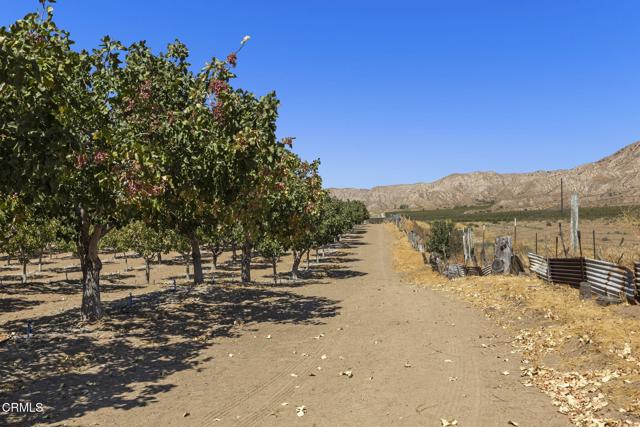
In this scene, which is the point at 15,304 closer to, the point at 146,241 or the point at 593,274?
the point at 146,241

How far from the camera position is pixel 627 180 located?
174 meters

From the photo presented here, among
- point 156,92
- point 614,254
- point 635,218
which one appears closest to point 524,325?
point 614,254

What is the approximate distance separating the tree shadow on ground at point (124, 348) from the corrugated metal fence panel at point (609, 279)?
9457mm

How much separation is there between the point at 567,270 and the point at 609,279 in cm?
368

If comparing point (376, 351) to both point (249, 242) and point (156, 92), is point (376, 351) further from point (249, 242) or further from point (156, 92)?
point (249, 242)

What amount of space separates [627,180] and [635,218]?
175294 millimetres

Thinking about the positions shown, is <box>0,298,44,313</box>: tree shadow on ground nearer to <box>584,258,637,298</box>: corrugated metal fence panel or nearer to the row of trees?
the row of trees

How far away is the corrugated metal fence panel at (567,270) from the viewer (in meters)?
17.6

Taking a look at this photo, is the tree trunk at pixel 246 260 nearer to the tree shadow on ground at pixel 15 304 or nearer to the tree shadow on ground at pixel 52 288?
the tree shadow on ground at pixel 52 288

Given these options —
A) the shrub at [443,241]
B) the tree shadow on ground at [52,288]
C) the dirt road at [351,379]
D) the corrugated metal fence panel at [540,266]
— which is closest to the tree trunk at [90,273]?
the dirt road at [351,379]

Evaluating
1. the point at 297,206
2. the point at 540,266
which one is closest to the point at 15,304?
the point at 297,206

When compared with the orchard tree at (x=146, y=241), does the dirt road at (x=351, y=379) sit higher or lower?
lower

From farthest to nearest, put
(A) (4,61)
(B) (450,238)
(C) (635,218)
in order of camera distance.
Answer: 1. (B) (450,238)
2. (C) (635,218)
3. (A) (4,61)

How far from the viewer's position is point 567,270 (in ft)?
61.1
